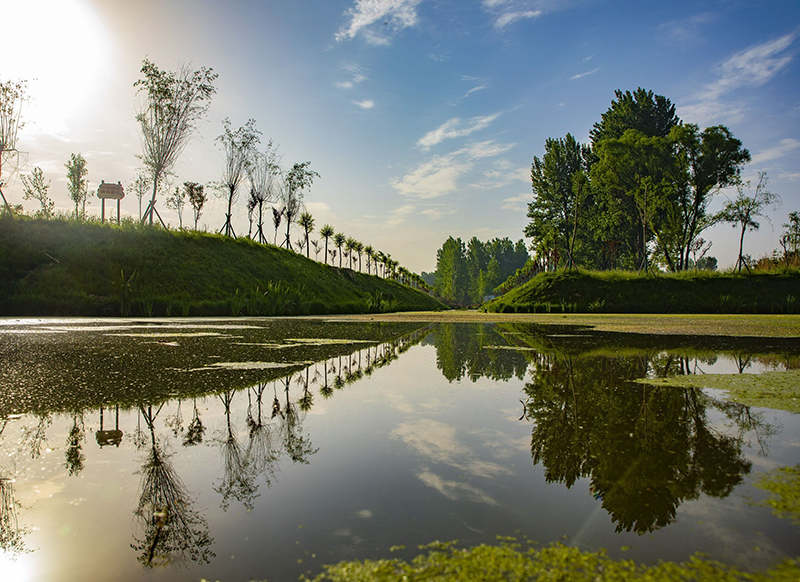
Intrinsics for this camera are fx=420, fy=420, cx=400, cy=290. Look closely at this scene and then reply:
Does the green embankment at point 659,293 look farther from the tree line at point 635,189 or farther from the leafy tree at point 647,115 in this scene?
the leafy tree at point 647,115

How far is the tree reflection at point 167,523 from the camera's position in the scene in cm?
136

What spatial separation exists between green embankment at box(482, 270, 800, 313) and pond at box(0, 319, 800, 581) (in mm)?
18811

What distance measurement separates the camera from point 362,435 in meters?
2.53

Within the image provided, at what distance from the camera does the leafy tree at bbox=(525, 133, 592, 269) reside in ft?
146

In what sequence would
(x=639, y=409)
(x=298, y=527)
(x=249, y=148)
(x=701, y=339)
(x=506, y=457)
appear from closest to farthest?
(x=298, y=527)
(x=506, y=457)
(x=639, y=409)
(x=701, y=339)
(x=249, y=148)

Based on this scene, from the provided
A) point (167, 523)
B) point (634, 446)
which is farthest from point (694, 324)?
point (167, 523)

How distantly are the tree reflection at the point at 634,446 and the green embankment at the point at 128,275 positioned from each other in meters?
16.0

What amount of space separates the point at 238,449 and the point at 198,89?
111 ft

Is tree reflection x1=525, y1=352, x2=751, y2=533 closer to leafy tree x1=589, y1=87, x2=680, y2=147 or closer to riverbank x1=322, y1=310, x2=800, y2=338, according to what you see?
riverbank x1=322, y1=310, x2=800, y2=338

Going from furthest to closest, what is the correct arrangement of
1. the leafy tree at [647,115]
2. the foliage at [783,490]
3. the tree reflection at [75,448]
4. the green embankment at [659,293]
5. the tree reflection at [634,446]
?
the leafy tree at [647,115] → the green embankment at [659,293] → the tree reflection at [75,448] → the tree reflection at [634,446] → the foliage at [783,490]

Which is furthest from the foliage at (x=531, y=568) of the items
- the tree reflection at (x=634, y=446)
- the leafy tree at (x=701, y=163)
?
the leafy tree at (x=701, y=163)

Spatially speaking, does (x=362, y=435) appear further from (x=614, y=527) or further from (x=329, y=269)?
(x=329, y=269)

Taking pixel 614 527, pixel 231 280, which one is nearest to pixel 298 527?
pixel 614 527

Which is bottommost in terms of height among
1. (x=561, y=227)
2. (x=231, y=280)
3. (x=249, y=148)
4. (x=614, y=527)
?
(x=614, y=527)
